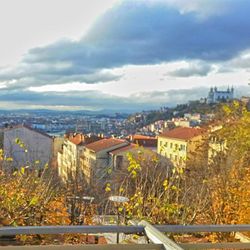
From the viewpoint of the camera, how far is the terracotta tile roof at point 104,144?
2947cm

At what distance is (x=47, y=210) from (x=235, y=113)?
7296 millimetres

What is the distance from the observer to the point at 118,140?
1199 inches

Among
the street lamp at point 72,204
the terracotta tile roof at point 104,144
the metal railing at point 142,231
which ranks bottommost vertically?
the terracotta tile roof at point 104,144

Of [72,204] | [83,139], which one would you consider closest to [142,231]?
[72,204]

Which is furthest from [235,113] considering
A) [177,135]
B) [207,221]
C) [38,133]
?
[177,135]

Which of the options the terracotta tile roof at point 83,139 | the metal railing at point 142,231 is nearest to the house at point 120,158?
the terracotta tile roof at point 83,139

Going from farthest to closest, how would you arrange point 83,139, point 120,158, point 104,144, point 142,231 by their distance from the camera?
1. point 104,144
2. point 83,139
3. point 120,158
4. point 142,231

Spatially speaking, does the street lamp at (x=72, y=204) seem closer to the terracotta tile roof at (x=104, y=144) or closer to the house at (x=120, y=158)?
the house at (x=120, y=158)

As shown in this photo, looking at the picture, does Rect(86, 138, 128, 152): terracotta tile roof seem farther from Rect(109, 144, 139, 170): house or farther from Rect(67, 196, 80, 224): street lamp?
Rect(67, 196, 80, 224): street lamp

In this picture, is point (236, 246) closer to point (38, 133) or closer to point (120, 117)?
point (120, 117)

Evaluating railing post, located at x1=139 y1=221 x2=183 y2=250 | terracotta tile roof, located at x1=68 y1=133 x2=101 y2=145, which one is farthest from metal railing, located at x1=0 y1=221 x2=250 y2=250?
terracotta tile roof, located at x1=68 y1=133 x2=101 y2=145

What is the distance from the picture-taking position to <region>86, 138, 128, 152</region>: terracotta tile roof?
29.5m

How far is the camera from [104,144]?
3033 cm

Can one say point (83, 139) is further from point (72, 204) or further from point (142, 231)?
point (142, 231)
